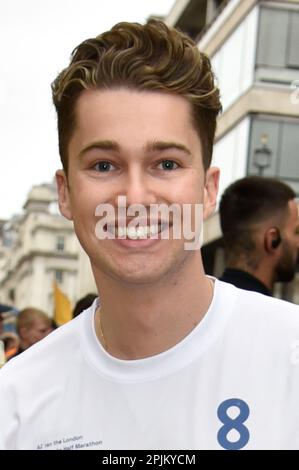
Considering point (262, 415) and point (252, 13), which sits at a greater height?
point (252, 13)

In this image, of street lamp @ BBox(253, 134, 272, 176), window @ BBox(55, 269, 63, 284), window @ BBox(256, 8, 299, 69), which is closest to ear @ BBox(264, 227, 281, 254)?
street lamp @ BBox(253, 134, 272, 176)

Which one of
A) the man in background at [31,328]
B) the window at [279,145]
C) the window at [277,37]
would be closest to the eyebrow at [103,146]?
the man in background at [31,328]

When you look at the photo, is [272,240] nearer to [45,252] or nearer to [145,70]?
[145,70]

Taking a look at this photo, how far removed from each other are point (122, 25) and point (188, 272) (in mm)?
645

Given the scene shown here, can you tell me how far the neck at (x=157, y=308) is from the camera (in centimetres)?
229

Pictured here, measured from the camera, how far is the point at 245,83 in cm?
2433

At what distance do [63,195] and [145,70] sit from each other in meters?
0.49

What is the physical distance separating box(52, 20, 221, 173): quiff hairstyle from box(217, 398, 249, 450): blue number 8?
2.01 ft

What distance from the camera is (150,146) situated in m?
2.09

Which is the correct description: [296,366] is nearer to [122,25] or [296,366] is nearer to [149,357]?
[149,357]

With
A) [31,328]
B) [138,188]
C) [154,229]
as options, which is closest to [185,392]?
[154,229]

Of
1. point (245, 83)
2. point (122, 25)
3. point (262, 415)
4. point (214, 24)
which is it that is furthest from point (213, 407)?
point (214, 24)

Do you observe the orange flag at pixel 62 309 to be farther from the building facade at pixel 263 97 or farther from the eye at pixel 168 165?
the building facade at pixel 263 97

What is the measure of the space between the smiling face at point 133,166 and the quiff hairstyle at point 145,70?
3 cm
